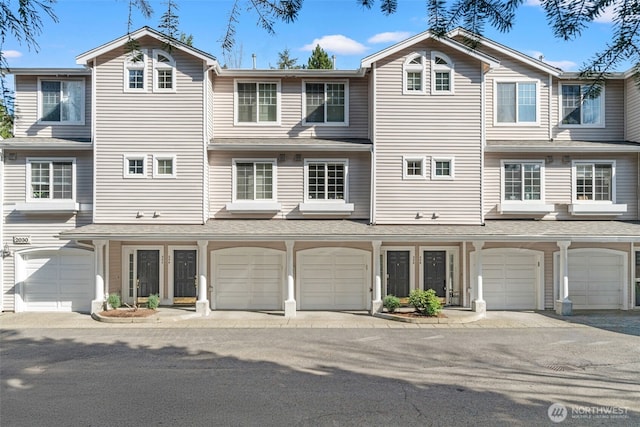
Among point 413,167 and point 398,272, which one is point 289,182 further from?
point 398,272

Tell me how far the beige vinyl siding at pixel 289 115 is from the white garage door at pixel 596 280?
360 inches

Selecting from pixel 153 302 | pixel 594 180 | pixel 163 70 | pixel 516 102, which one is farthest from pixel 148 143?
pixel 594 180

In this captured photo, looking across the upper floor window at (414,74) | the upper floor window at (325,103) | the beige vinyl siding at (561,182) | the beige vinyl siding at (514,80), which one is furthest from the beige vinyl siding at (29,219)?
the beige vinyl siding at (514,80)

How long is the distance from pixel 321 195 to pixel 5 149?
11.0 m

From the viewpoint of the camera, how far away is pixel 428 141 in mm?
15883

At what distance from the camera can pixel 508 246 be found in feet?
53.8

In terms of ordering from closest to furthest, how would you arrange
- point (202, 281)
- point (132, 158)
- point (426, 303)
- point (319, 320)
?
point (426, 303)
point (319, 320)
point (202, 281)
point (132, 158)

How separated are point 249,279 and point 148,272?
361cm

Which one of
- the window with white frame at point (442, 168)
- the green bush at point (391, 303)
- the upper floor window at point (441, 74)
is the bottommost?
the green bush at point (391, 303)

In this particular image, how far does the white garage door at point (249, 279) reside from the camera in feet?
53.6

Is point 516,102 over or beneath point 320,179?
over

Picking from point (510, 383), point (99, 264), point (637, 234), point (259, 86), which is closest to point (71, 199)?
point (99, 264)

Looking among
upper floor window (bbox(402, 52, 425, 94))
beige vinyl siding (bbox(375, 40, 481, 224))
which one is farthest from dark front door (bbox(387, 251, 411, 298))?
upper floor window (bbox(402, 52, 425, 94))

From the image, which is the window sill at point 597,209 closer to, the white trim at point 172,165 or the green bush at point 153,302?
the white trim at point 172,165
